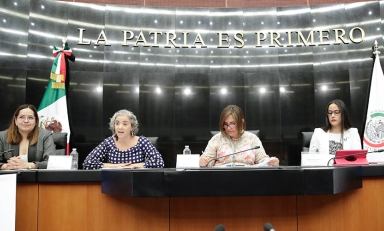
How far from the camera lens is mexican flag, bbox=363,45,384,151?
159 inches

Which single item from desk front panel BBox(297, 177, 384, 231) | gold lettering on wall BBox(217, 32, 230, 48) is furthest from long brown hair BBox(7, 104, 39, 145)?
gold lettering on wall BBox(217, 32, 230, 48)

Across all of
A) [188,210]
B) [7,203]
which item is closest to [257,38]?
[188,210]

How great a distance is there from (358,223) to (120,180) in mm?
1299

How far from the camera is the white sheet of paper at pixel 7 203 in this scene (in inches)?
64.5

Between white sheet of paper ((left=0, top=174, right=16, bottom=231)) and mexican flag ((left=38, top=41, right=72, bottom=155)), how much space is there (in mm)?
2544

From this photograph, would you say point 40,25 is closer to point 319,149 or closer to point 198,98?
point 198,98

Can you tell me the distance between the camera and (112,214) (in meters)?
1.80

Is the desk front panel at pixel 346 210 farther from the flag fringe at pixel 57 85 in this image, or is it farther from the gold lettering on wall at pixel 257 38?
the flag fringe at pixel 57 85

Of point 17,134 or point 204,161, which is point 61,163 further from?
point 204,161

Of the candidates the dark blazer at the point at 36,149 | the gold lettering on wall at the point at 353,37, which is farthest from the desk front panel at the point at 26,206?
the gold lettering on wall at the point at 353,37

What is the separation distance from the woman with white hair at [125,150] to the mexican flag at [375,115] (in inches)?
111

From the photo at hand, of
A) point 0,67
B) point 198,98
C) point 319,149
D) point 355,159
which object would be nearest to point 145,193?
point 355,159

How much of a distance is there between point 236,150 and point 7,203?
1.72 meters

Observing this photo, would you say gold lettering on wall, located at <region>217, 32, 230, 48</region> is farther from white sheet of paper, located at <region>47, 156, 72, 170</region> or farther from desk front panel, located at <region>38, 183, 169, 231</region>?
desk front panel, located at <region>38, 183, 169, 231</region>
